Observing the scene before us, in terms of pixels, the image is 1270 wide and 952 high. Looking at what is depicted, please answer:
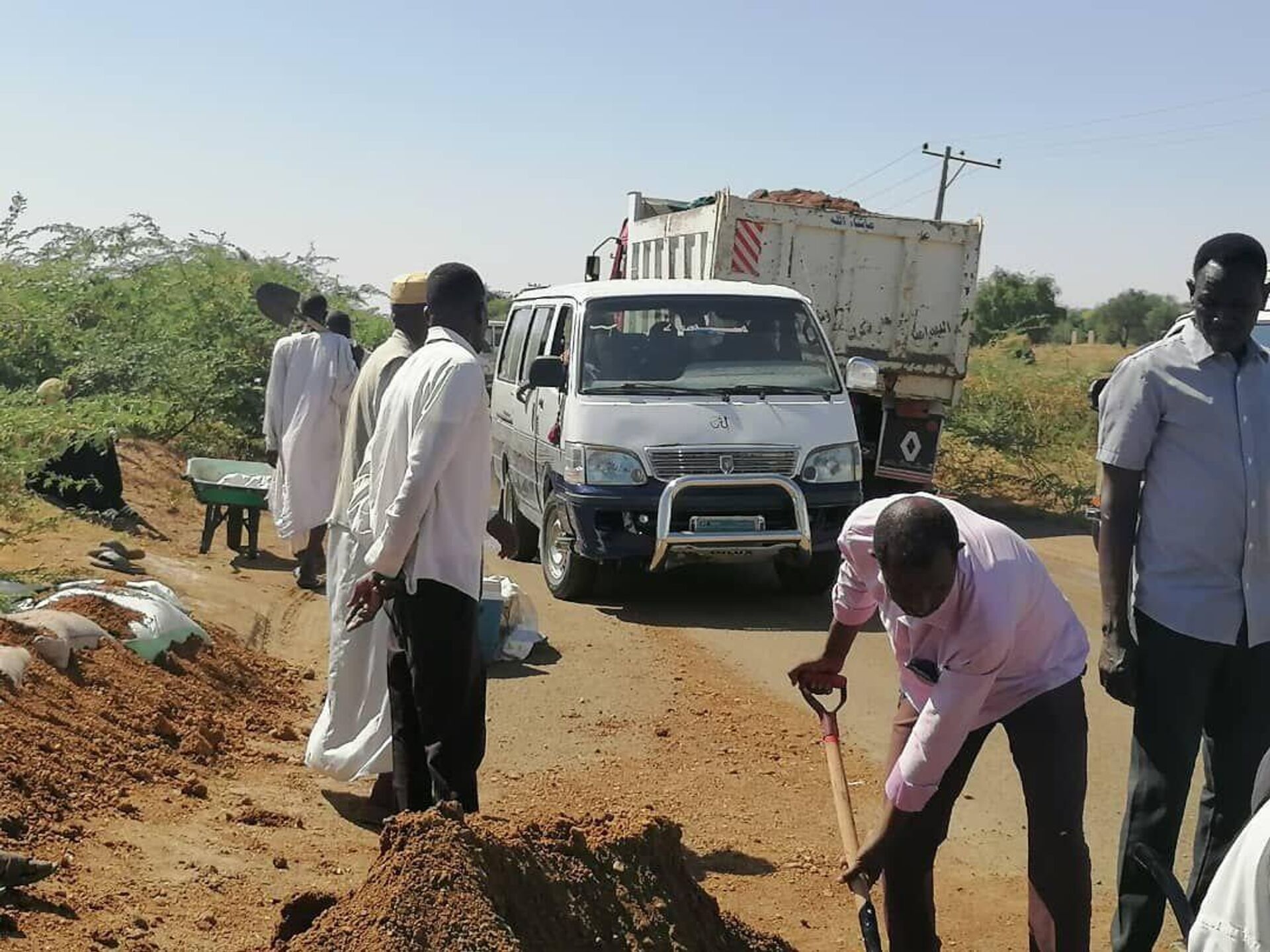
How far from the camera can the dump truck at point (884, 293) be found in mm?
13258

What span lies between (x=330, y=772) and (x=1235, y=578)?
131 inches

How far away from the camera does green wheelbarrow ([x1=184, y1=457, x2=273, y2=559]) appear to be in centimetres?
1088

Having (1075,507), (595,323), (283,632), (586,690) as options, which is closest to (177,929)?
(586,690)

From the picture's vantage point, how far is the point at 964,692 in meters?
3.55

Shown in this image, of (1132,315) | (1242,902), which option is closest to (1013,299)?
(1132,315)

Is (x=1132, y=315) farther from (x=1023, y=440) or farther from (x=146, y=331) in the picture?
(x=146, y=331)

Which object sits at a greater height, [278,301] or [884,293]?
[884,293]

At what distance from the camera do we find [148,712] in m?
6.15

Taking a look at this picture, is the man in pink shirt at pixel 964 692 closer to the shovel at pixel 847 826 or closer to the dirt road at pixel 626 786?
the shovel at pixel 847 826

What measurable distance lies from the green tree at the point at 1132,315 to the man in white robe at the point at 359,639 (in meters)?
54.0

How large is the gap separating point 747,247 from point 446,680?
8.84 metres

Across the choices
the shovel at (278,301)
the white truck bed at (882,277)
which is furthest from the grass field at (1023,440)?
the shovel at (278,301)

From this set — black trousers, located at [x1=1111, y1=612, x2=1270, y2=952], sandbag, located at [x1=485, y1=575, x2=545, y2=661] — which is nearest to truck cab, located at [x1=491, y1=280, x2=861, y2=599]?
sandbag, located at [x1=485, y1=575, x2=545, y2=661]

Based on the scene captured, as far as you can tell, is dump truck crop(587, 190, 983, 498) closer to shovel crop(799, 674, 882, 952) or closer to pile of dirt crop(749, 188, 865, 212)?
pile of dirt crop(749, 188, 865, 212)
